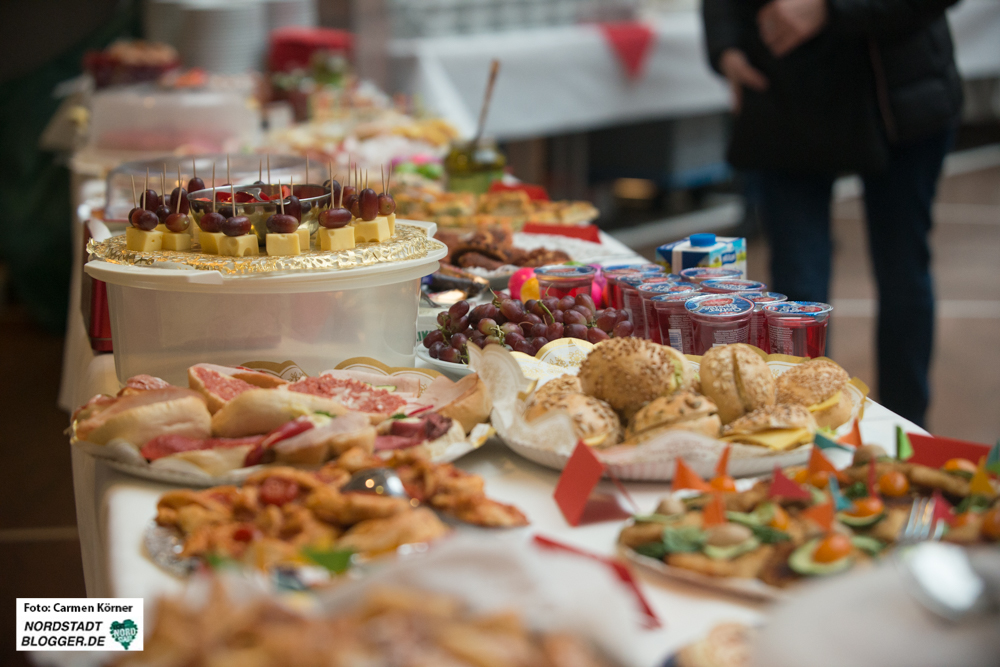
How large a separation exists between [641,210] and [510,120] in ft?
6.93

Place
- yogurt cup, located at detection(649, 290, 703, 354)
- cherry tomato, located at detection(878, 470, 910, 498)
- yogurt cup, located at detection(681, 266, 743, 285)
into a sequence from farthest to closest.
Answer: yogurt cup, located at detection(681, 266, 743, 285) < yogurt cup, located at detection(649, 290, 703, 354) < cherry tomato, located at detection(878, 470, 910, 498)

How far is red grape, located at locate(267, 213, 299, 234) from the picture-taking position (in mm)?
1153

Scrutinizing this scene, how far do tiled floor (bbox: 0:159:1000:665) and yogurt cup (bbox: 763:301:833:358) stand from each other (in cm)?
165

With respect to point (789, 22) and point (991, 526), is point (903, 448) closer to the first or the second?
point (991, 526)

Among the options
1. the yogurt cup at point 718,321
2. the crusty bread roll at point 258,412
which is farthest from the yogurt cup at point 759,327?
the crusty bread roll at point 258,412

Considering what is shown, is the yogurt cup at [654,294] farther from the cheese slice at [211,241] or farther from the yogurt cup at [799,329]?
the cheese slice at [211,241]

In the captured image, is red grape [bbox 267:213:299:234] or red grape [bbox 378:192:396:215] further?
red grape [bbox 378:192:396:215]

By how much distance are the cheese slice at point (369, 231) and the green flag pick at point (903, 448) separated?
0.71 m

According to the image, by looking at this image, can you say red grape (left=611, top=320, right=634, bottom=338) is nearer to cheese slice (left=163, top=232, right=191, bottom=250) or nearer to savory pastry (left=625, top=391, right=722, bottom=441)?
savory pastry (left=625, top=391, right=722, bottom=441)

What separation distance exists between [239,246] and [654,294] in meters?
0.57

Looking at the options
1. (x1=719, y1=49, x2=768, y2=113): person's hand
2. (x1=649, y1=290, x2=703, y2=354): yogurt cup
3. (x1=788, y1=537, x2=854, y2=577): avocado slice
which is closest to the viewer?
(x1=788, y1=537, x2=854, y2=577): avocado slice

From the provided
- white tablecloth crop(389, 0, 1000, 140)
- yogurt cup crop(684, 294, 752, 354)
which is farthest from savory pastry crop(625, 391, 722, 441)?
white tablecloth crop(389, 0, 1000, 140)

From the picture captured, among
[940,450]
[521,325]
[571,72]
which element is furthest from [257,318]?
[571,72]

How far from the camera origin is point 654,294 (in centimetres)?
128
